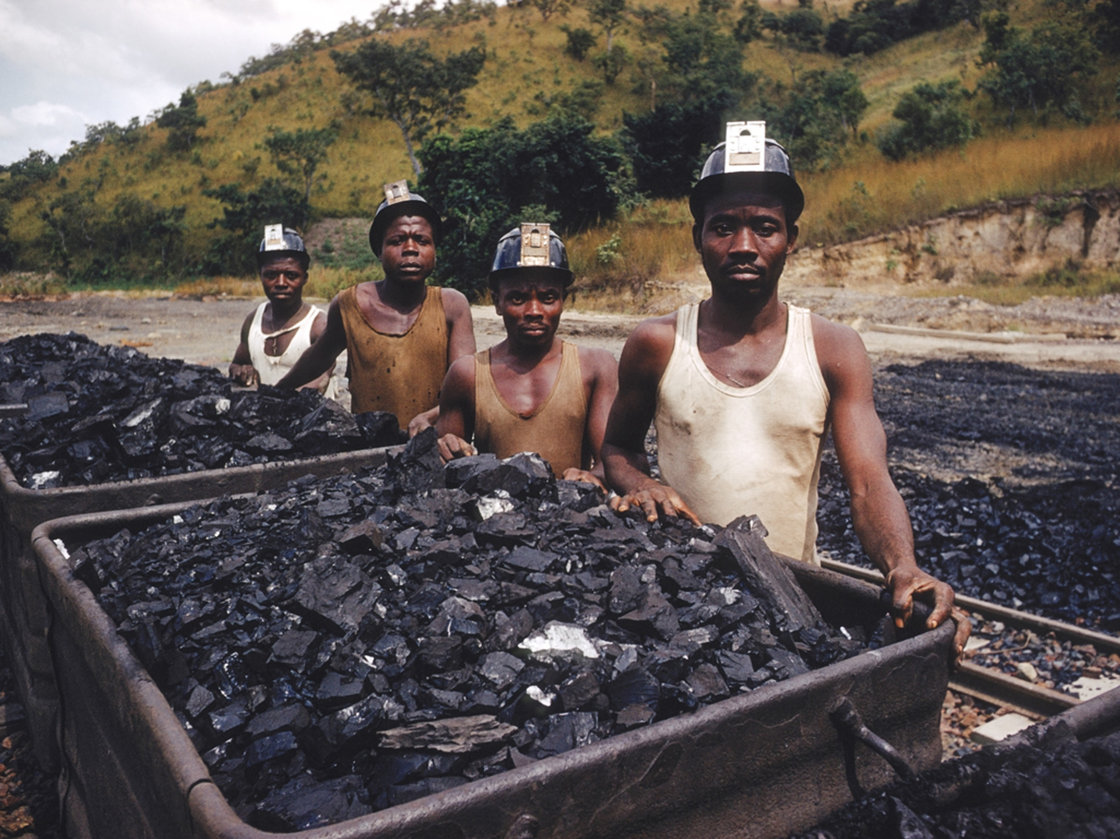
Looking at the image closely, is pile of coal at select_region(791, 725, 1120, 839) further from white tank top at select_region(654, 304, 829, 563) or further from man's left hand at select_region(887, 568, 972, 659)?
white tank top at select_region(654, 304, 829, 563)

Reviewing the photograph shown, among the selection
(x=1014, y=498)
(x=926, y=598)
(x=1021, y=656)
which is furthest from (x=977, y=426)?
(x=926, y=598)

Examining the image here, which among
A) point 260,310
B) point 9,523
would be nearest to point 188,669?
point 9,523

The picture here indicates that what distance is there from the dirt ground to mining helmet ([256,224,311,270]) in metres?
9.09

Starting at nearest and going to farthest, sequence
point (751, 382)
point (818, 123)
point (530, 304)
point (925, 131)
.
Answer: point (751, 382)
point (530, 304)
point (925, 131)
point (818, 123)

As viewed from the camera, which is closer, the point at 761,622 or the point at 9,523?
the point at 761,622

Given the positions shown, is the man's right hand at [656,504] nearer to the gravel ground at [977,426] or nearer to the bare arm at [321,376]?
the gravel ground at [977,426]

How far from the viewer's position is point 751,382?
2.60m

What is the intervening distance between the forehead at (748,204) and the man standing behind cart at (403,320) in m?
2.04

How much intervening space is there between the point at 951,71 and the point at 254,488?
1934 inches

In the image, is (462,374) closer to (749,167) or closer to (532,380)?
(532,380)

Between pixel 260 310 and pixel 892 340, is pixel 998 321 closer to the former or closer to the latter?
pixel 892 340

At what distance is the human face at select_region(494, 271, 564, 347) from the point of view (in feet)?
10.8

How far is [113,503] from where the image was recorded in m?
3.02

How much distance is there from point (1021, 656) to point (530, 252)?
3.08m
